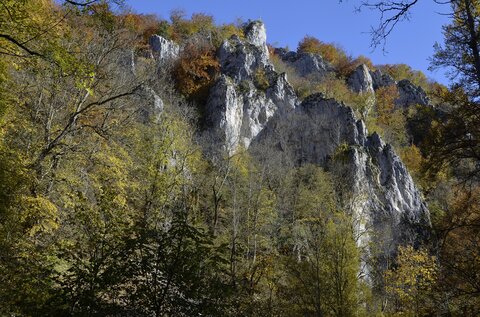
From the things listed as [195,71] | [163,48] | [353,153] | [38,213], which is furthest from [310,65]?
[38,213]

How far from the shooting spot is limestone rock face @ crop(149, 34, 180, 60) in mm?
41622

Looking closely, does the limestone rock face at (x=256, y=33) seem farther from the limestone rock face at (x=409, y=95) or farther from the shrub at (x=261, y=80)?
the limestone rock face at (x=409, y=95)

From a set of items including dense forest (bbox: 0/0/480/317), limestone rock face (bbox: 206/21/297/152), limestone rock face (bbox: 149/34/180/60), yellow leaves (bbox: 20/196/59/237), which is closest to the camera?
dense forest (bbox: 0/0/480/317)

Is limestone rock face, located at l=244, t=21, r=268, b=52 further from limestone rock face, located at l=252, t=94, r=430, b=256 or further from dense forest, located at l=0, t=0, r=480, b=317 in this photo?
limestone rock face, located at l=252, t=94, r=430, b=256

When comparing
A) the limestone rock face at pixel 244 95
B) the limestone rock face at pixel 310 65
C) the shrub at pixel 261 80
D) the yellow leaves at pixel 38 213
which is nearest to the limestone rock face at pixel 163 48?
the limestone rock face at pixel 244 95

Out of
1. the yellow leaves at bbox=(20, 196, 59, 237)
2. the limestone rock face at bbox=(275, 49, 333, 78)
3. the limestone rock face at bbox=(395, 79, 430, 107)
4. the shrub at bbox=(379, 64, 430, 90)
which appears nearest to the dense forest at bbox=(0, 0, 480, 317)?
the yellow leaves at bbox=(20, 196, 59, 237)

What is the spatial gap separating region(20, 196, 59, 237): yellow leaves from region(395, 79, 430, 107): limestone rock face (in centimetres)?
5394

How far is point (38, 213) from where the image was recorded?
28.9ft

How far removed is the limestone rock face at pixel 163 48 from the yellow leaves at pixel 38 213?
1332 inches

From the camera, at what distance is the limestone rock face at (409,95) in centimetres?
5528

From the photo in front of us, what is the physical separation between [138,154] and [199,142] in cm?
1433

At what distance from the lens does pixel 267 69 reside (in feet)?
145

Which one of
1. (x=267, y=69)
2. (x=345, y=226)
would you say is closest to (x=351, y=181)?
(x=267, y=69)

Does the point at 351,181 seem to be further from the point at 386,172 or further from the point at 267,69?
the point at 267,69
